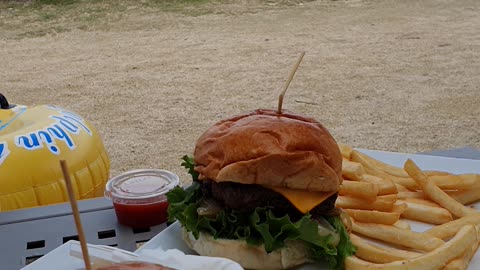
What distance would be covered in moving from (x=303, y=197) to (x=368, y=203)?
1.24 ft

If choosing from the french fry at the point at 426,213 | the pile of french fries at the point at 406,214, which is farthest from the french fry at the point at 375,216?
the french fry at the point at 426,213

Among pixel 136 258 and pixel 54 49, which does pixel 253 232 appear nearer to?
pixel 136 258

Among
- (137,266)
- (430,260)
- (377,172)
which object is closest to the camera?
(137,266)

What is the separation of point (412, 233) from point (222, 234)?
630 mm

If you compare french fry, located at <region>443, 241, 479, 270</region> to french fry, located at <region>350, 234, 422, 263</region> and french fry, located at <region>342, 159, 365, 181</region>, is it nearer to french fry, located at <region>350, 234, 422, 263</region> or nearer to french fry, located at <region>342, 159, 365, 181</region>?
french fry, located at <region>350, 234, 422, 263</region>

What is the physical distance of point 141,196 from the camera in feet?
7.88

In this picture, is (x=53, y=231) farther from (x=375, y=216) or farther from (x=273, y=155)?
(x=375, y=216)

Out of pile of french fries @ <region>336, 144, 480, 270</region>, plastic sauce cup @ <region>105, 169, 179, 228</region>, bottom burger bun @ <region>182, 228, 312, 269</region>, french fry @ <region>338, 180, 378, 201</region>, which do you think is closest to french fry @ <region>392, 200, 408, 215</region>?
pile of french fries @ <region>336, 144, 480, 270</region>

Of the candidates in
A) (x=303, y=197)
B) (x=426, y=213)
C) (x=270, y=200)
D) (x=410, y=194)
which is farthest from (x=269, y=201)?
(x=410, y=194)

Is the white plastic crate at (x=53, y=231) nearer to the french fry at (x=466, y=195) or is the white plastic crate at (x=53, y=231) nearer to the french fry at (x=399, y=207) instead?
the french fry at (x=399, y=207)

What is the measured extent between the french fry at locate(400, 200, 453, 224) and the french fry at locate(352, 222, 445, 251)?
185 millimetres

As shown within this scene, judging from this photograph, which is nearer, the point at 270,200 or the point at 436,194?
the point at 270,200

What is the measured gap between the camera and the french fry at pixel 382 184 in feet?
8.36

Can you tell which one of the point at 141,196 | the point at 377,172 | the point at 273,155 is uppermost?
the point at 273,155
